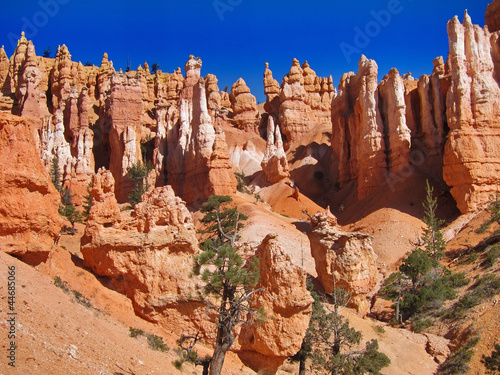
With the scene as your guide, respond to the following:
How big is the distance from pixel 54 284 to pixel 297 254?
2157 centimetres

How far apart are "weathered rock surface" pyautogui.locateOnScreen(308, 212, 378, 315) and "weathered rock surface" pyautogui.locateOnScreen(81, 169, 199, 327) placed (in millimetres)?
10844

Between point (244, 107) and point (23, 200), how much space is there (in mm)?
65125

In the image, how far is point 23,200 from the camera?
1612 cm

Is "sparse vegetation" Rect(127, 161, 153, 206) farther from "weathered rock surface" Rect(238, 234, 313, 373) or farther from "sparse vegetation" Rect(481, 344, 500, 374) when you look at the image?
"sparse vegetation" Rect(481, 344, 500, 374)

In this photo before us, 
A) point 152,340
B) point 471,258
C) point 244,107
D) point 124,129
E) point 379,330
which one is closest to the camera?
point 152,340

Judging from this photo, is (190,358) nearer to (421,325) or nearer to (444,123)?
(421,325)

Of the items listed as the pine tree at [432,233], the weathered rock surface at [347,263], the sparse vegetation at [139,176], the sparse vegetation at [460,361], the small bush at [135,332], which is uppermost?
the sparse vegetation at [139,176]

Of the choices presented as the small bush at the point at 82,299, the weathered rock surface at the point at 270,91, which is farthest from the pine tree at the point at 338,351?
the weathered rock surface at the point at 270,91

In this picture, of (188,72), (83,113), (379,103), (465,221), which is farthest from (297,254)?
(83,113)

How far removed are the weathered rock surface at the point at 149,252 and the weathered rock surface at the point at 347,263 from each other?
10.8 metres

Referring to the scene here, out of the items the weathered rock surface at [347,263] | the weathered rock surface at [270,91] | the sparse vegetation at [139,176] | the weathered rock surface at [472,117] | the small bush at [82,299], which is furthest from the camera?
the weathered rock surface at [270,91]

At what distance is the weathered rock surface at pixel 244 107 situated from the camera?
258ft

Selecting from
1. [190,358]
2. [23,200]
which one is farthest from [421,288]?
[23,200]

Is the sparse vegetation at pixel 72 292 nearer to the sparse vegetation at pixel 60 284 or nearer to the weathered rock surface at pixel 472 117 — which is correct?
the sparse vegetation at pixel 60 284
